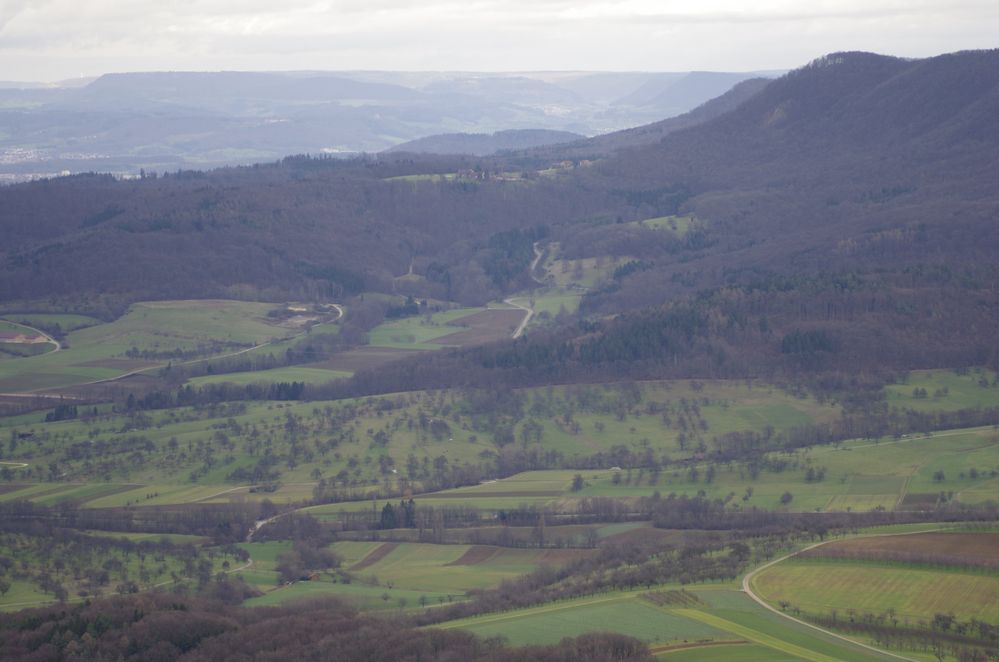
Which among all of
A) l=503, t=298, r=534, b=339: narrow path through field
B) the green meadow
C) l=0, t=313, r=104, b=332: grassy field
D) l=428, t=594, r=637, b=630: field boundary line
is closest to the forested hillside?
l=503, t=298, r=534, b=339: narrow path through field

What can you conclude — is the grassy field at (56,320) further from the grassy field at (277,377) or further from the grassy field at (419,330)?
the grassy field at (419,330)

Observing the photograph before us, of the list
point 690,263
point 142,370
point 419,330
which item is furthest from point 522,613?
point 690,263

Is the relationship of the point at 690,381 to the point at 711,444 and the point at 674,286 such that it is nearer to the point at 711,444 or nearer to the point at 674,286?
the point at 711,444

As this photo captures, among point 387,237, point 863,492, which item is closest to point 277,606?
point 863,492

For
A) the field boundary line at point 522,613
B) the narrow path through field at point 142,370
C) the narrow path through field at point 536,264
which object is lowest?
the field boundary line at point 522,613

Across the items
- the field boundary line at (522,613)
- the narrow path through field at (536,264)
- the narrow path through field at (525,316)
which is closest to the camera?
the field boundary line at (522,613)

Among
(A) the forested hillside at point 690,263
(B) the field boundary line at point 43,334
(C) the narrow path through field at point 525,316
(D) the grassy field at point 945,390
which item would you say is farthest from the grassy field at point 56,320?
(D) the grassy field at point 945,390

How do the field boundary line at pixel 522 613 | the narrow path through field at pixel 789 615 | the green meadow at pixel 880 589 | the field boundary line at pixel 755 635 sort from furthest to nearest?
the field boundary line at pixel 522 613 < the green meadow at pixel 880 589 < the narrow path through field at pixel 789 615 < the field boundary line at pixel 755 635

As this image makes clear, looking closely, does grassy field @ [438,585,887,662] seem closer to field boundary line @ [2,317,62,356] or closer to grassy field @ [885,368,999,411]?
grassy field @ [885,368,999,411]
